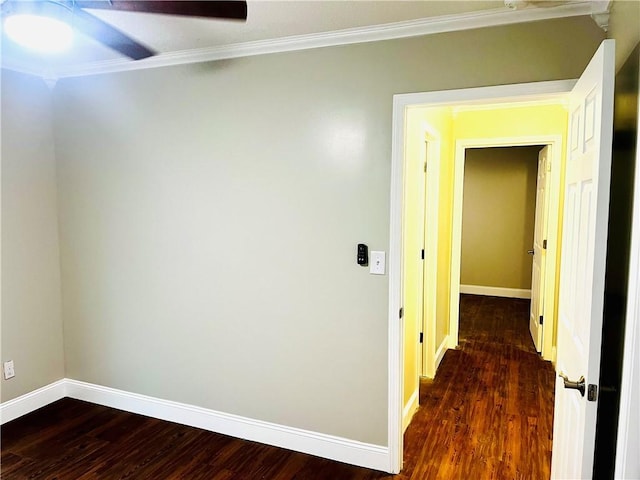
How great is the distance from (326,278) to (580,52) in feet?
5.32

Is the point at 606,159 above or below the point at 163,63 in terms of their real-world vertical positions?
below

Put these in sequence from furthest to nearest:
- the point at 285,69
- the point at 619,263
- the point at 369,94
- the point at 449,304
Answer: the point at 449,304
the point at 285,69
the point at 369,94
the point at 619,263

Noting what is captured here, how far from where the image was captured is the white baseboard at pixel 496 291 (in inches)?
257

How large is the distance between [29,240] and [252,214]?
5.52ft

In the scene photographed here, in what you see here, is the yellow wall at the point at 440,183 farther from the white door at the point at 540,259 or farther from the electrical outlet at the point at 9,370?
the electrical outlet at the point at 9,370

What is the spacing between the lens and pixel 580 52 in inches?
75.7

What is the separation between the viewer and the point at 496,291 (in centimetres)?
669

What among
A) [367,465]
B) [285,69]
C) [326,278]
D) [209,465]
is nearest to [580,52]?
[285,69]

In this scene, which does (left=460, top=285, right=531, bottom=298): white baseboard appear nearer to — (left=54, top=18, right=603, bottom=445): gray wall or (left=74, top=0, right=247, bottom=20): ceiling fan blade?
(left=54, top=18, right=603, bottom=445): gray wall

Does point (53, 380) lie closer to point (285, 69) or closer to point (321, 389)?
point (321, 389)

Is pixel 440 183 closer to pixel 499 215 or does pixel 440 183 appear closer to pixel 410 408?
pixel 410 408

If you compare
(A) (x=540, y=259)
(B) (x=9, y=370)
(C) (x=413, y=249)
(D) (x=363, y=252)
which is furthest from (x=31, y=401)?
(A) (x=540, y=259)

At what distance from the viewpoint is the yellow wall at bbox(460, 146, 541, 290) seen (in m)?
6.30

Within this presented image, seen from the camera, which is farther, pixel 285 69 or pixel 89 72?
pixel 89 72
